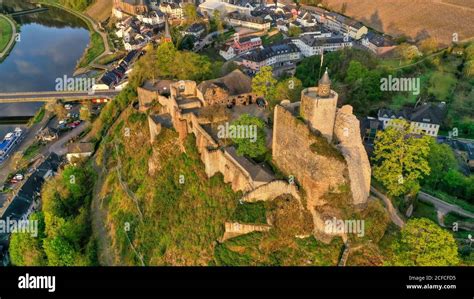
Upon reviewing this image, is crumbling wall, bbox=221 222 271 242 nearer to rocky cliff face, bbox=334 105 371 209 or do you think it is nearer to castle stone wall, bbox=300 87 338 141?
rocky cliff face, bbox=334 105 371 209

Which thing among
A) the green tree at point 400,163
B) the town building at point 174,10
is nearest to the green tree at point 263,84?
the green tree at point 400,163

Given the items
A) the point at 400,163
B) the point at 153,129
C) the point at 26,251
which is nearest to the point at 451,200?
the point at 400,163

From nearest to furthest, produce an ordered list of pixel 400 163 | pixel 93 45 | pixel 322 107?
pixel 322 107, pixel 400 163, pixel 93 45

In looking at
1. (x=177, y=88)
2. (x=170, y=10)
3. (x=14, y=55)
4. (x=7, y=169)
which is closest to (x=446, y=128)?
(x=177, y=88)

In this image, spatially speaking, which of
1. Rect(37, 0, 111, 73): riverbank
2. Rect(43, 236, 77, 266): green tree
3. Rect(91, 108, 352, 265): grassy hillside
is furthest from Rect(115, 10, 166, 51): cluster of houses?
Rect(43, 236, 77, 266): green tree

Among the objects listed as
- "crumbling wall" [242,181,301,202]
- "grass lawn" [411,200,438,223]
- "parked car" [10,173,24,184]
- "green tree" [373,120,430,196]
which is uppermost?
"parked car" [10,173,24,184]

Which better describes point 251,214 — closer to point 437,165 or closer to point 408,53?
point 437,165

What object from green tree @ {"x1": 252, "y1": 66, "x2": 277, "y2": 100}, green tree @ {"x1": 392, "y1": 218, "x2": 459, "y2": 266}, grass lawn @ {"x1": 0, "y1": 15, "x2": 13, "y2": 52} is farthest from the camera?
grass lawn @ {"x1": 0, "y1": 15, "x2": 13, "y2": 52}
